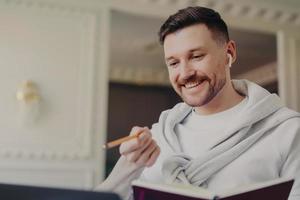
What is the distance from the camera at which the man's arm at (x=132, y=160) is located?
772 millimetres

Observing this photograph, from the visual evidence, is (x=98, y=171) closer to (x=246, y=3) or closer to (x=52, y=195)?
(x=246, y=3)

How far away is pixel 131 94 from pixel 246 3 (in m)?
1.20

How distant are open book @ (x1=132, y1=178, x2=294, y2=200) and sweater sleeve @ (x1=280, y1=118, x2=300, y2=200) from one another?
0.53 ft

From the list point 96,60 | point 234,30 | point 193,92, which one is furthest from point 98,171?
point 193,92

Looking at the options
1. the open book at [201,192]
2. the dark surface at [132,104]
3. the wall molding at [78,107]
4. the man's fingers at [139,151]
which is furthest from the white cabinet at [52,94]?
the open book at [201,192]

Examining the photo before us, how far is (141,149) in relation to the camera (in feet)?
2.56

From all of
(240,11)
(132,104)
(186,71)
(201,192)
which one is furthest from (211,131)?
(132,104)

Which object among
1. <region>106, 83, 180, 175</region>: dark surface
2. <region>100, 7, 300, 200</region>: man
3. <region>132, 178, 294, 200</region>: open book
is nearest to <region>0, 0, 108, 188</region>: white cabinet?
<region>106, 83, 180, 175</region>: dark surface

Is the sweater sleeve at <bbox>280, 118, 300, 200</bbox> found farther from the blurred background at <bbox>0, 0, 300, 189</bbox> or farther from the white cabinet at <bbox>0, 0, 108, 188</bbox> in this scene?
the white cabinet at <bbox>0, 0, 108, 188</bbox>

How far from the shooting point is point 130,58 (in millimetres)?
3174

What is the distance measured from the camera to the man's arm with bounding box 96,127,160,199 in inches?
30.4

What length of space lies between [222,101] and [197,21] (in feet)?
0.58

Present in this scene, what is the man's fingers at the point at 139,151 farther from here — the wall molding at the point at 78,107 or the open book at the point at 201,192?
the wall molding at the point at 78,107

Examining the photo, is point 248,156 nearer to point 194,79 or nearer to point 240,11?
point 194,79
